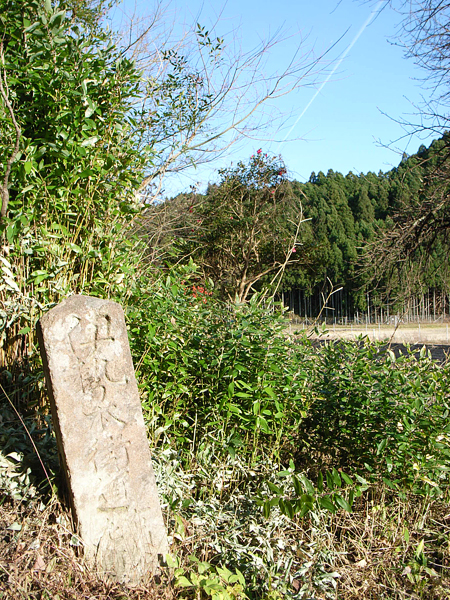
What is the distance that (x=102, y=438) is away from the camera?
174cm

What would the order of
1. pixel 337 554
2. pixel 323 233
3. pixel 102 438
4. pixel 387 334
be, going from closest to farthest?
pixel 102 438, pixel 337 554, pixel 323 233, pixel 387 334

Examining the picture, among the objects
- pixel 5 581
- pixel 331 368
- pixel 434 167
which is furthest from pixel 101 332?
pixel 434 167

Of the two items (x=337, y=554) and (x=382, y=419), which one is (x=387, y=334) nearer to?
(x=382, y=419)

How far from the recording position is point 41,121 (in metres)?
2.48

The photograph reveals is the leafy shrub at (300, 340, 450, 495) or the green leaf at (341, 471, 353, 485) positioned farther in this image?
the leafy shrub at (300, 340, 450, 495)

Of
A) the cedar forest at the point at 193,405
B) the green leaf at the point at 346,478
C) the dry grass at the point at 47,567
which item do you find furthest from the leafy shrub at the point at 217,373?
the dry grass at the point at 47,567

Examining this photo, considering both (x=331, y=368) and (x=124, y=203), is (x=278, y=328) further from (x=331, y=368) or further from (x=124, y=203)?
(x=124, y=203)

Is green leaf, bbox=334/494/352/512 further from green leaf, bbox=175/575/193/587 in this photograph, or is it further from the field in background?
the field in background

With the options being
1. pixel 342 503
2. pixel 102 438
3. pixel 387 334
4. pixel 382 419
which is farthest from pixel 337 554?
pixel 387 334

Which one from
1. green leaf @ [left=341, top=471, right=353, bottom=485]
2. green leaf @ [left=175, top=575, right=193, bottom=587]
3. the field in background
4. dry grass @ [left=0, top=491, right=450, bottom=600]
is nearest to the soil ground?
the field in background

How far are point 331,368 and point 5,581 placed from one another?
66.5 inches

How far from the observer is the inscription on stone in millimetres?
1689

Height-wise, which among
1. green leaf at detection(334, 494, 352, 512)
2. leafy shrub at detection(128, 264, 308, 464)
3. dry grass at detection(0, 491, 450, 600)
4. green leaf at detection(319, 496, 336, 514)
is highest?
leafy shrub at detection(128, 264, 308, 464)

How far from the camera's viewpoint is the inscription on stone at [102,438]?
5.54 feet
